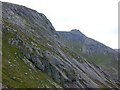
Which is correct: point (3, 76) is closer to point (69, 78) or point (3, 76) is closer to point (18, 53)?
point (18, 53)

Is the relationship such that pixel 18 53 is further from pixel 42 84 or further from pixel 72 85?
pixel 72 85

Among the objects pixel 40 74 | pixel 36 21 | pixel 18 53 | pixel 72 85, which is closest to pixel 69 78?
pixel 72 85

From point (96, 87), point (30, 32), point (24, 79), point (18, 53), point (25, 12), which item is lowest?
point (96, 87)

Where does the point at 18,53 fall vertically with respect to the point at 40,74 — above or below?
above

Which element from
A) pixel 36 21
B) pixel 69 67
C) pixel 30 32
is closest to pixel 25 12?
pixel 36 21

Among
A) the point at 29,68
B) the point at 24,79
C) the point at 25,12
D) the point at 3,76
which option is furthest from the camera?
the point at 25,12

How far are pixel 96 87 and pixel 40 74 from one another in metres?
35.4

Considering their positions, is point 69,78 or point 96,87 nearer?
point 69,78

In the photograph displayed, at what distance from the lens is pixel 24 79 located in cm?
8450

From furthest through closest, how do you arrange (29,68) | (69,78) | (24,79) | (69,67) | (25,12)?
(25,12) < (69,67) < (69,78) < (29,68) < (24,79)

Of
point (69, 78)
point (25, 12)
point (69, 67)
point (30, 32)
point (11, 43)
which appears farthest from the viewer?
point (25, 12)

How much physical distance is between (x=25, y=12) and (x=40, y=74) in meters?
79.6

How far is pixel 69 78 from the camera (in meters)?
110

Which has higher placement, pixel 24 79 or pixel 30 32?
pixel 30 32
